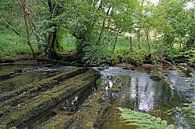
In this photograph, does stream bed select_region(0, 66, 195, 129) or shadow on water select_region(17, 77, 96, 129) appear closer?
shadow on water select_region(17, 77, 96, 129)

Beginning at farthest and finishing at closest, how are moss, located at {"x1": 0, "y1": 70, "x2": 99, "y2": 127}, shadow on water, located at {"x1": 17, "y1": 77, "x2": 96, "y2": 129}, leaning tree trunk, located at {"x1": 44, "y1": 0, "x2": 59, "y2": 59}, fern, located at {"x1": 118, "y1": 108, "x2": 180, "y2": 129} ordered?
leaning tree trunk, located at {"x1": 44, "y1": 0, "x2": 59, "y2": 59}
shadow on water, located at {"x1": 17, "y1": 77, "x2": 96, "y2": 129}
moss, located at {"x1": 0, "y1": 70, "x2": 99, "y2": 127}
fern, located at {"x1": 118, "y1": 108, "x2": 180, "y2": 129}

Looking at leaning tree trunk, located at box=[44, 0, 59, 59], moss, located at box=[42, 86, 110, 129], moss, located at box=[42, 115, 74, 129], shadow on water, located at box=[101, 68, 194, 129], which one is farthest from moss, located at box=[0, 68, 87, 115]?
leaning tree trunk, located at box=[44, 0, 59, 59]

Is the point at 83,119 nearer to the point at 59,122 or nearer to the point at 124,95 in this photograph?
the point at 59,122

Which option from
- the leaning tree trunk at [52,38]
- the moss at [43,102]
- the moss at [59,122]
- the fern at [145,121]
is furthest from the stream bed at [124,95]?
the fern at [145,121]

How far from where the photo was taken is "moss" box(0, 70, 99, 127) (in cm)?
865

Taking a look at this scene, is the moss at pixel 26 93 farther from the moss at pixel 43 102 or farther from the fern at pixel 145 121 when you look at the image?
the fern at pixel 145 121

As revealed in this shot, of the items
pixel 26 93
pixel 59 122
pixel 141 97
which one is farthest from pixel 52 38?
pixel 59 122

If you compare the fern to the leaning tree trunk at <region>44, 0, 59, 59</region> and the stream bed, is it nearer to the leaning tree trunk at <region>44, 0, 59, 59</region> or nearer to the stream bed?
the stream bed

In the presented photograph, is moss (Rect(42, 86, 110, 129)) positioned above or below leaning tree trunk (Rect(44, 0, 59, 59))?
below

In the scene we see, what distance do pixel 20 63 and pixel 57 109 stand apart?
11.4 metres

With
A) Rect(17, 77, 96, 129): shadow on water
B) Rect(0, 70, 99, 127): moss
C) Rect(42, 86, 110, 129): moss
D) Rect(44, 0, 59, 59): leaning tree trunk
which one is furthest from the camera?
Rect(44, 0, 59, 59): leaning tree trunk

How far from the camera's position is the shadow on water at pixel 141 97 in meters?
9.87

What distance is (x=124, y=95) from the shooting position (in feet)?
42.5

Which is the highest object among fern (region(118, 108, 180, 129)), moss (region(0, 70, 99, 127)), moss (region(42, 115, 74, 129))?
fern (region(118, 108, 180, 129))
